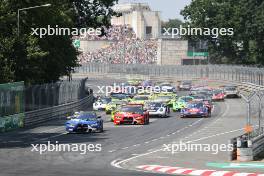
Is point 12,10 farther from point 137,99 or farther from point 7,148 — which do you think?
point 7,148

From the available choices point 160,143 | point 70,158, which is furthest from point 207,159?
point 160,143

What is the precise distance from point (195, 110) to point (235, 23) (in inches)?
3177

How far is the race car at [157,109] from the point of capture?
59.2 meters

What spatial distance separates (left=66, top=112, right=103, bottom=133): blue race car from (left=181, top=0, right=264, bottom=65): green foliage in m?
87.3

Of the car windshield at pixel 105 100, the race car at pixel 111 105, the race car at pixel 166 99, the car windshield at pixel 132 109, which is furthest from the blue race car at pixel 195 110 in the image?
the car windshield at pixel 105 100

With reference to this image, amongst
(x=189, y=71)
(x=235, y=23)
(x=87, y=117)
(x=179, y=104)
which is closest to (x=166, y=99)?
(x=179, y=104)

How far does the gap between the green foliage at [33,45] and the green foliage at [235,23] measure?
62102 millimetres

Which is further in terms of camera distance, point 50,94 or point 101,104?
point 101,104

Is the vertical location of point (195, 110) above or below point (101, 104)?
above

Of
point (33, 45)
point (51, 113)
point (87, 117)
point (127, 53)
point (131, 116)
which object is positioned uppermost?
point (33, 45)

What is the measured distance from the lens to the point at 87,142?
128 ft

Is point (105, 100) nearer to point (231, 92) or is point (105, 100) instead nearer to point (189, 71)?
point (231, 92)

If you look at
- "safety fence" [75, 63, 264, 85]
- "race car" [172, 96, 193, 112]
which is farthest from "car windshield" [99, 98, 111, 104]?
"safety fence" [75, 63, 264, 85]

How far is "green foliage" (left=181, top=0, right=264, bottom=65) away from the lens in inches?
5209
